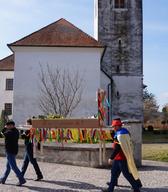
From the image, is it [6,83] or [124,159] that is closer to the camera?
[124,159]

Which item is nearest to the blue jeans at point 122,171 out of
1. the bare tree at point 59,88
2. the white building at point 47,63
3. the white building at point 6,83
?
the bare tree at point 59,88

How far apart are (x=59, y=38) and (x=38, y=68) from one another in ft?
10.8

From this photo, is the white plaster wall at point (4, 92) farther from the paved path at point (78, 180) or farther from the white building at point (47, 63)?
the paved path at point (78, 180)

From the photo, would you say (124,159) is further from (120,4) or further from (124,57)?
(120,4)

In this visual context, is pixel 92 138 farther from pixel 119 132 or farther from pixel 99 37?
pixel 99 37

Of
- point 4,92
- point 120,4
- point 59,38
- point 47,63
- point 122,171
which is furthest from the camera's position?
point 4,92

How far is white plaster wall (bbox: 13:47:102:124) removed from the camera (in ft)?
112

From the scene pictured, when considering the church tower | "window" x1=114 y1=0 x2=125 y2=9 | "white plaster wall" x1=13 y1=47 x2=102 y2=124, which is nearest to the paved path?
"white plaster wall" x1=13 y1=47 x2=102 y2=124

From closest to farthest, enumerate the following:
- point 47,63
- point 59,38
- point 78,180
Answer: point 78,180 → point 47,63 → point 59,38

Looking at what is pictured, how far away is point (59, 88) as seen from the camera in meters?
34.2

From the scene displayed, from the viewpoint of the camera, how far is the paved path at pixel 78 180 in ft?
33.1

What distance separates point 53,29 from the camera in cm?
3672

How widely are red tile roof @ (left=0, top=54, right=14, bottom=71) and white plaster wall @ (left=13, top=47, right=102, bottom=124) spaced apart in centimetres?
1137

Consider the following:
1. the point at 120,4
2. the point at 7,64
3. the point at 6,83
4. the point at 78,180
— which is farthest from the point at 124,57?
the point at 78,180
